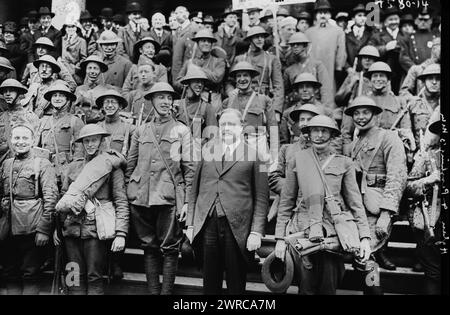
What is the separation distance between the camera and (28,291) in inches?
234

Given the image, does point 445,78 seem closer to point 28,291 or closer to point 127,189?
point 127,189

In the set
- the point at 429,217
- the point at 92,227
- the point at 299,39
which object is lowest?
the point at 92,227

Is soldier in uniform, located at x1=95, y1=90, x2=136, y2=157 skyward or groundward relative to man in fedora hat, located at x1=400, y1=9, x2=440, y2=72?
groundward

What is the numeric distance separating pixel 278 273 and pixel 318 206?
2.45 feet

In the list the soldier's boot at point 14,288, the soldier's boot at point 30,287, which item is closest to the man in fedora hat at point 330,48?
the soldier's boot at point 30,287

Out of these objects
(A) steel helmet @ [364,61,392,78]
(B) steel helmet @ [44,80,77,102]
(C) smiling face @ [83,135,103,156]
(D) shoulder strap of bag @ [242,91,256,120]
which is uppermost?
(A) steel helmet @ [364,61,392,78]

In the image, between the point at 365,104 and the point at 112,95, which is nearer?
the point at 365,104

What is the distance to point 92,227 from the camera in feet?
18.5

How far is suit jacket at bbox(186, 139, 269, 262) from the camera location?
5242mm

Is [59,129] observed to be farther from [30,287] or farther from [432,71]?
[432,71]

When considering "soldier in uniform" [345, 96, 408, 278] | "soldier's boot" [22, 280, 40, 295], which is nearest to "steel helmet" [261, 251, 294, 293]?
"soldier in uniform" [345, 96, 408, 278]

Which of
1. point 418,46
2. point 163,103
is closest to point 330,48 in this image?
point 418,46

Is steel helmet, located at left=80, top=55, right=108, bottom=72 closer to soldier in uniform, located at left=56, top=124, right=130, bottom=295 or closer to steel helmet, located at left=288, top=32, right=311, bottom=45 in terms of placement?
soldier in uniform, located at left=56, top=124, right=130, bottom=295
